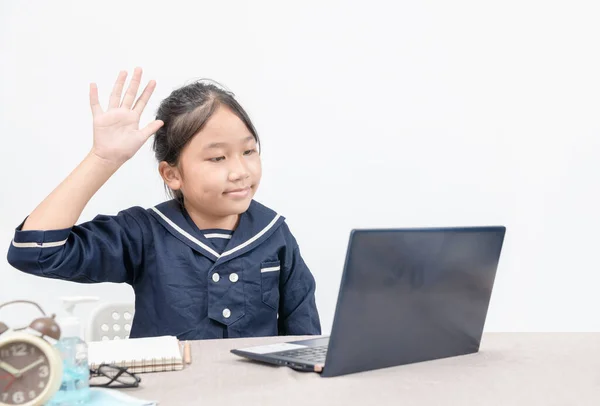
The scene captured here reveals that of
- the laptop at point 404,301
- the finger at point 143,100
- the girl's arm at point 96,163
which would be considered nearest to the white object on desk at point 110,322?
A: the girl's arm at point 96,163

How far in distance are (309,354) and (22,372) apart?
479mm

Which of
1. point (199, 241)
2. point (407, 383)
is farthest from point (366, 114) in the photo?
point (407, 383)

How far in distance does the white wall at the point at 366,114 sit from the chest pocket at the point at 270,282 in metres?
0.81

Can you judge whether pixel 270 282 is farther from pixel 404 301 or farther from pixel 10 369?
pixel 10 369

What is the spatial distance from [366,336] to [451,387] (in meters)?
0.14

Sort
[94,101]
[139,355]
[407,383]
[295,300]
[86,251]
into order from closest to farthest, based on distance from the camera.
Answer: [407,383] → [139,355] → [94,101] → [86,251] → [295,300]

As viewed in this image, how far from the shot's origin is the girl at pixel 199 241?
175 centimetres

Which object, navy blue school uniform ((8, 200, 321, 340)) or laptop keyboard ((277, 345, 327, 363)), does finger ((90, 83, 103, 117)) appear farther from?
laptop keyboard ((277, 345, 327, 363))

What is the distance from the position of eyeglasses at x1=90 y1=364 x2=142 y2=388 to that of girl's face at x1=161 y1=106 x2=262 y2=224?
0.62 meters

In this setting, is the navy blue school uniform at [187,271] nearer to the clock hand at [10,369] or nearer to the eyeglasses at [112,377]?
the eyeglasses at [112,377]

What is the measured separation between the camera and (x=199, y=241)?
1808 millimetres

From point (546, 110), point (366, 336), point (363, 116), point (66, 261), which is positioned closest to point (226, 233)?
point (66, 261)

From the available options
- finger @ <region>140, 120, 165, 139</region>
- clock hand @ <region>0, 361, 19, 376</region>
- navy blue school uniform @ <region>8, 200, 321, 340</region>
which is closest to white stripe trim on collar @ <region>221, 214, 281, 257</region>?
navy blue school uniform @ <region>8, 200, 321, 340</region>

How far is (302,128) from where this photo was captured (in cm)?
270
